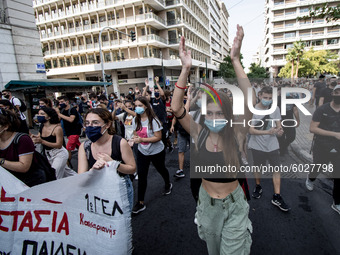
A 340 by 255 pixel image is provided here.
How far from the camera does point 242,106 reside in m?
1.93

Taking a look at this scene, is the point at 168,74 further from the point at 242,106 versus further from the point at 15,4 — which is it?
the point at 242,106

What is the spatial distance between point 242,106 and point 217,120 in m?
0.30

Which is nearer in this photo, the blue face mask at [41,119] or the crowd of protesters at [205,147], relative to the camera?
the crowd of protesters at [205,147]

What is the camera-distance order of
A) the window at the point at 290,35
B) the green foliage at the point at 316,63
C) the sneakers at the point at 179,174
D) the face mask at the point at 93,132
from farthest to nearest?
the window at the point at 290,35, the green foliage at the point at 316,63, the sneakers at the point at 179,174, the face mask at the point at 93,132

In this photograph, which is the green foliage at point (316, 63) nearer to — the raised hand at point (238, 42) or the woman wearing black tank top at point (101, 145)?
the raised hand at point (238, 42)

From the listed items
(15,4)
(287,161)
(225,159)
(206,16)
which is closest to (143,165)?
(225,159)

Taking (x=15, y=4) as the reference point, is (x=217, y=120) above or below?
below

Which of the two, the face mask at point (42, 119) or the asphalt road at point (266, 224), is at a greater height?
the face mask at point (42, 119)

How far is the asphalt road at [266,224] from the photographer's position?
2.47 m

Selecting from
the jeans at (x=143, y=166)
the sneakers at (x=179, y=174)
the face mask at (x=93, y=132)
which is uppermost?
the face mask at (x=93, y=132)

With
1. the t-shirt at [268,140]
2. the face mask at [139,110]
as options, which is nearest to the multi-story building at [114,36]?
the face mask at [139,110]

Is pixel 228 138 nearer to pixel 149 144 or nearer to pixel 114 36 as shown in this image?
pixel 149 144

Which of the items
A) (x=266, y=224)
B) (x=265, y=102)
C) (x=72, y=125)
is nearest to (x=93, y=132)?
(x=265, y=102)

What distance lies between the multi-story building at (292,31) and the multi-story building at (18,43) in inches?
2131
